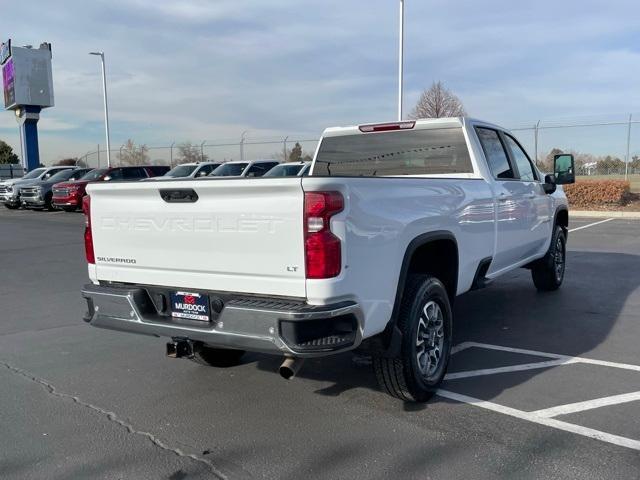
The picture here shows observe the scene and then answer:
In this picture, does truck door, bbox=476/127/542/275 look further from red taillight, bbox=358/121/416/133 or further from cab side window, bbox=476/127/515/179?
red taillight, bbox=358/121/416/133

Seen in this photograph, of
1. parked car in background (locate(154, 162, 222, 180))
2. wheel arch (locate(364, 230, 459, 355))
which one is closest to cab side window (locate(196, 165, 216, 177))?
parked car in background (locate(154, 162, 222, 180))

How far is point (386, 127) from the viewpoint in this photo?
19.1ft

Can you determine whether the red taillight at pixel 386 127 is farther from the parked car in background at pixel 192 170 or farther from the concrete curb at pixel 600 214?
the parked car in background at pixel 192 170

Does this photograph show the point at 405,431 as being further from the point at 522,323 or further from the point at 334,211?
the point at 522,323

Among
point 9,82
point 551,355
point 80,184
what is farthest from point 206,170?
point 9,82

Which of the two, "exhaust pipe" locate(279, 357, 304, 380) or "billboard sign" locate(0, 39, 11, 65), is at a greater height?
"billboard sign" locate(0, 39, 11, 65)

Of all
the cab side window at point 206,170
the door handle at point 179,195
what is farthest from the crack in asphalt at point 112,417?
the cab side window at point 206,170

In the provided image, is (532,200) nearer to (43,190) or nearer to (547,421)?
(547,421)

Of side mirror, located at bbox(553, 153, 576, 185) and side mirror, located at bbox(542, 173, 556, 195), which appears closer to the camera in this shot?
side mirror, located at bbox(542, 173, 556, 195)

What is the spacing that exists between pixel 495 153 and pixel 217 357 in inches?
131

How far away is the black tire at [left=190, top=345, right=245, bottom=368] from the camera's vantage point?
503cm

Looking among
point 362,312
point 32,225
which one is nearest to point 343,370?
point 362,312

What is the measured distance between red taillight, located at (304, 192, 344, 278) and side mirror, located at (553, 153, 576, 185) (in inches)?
188

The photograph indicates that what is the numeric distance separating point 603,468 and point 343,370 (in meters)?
2.18
